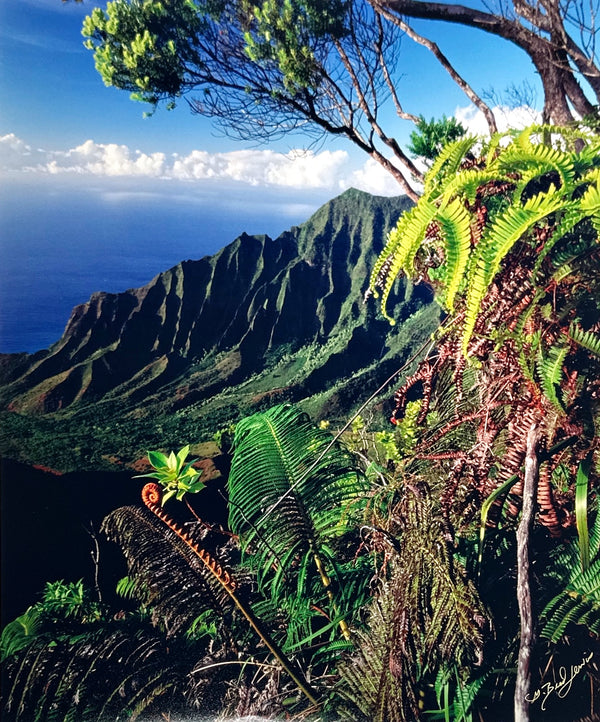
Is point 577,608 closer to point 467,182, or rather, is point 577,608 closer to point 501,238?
point 501,238

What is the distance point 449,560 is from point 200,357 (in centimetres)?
1667

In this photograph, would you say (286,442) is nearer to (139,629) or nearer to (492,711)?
(139,629)

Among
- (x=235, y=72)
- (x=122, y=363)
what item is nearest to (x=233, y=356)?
(x=122, y=363)

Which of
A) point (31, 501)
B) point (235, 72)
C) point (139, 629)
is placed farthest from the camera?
point (235, 72)

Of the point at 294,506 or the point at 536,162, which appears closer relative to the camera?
the point at 536,162

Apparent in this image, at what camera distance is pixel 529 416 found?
3.40 ft

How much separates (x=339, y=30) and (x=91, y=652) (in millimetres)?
3348

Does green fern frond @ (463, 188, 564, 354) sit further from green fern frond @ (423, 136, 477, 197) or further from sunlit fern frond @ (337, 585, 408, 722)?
sunlit fern frond @ (337, 585, 408, 722)

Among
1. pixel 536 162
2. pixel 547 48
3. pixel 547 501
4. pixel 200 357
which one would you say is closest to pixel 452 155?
pixel 536 162

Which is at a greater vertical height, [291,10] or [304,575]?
[291,10]

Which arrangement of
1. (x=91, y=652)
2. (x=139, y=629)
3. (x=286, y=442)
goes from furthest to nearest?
(x=286, y=442) → (x=139, y=629) → (x=91, y=652)
